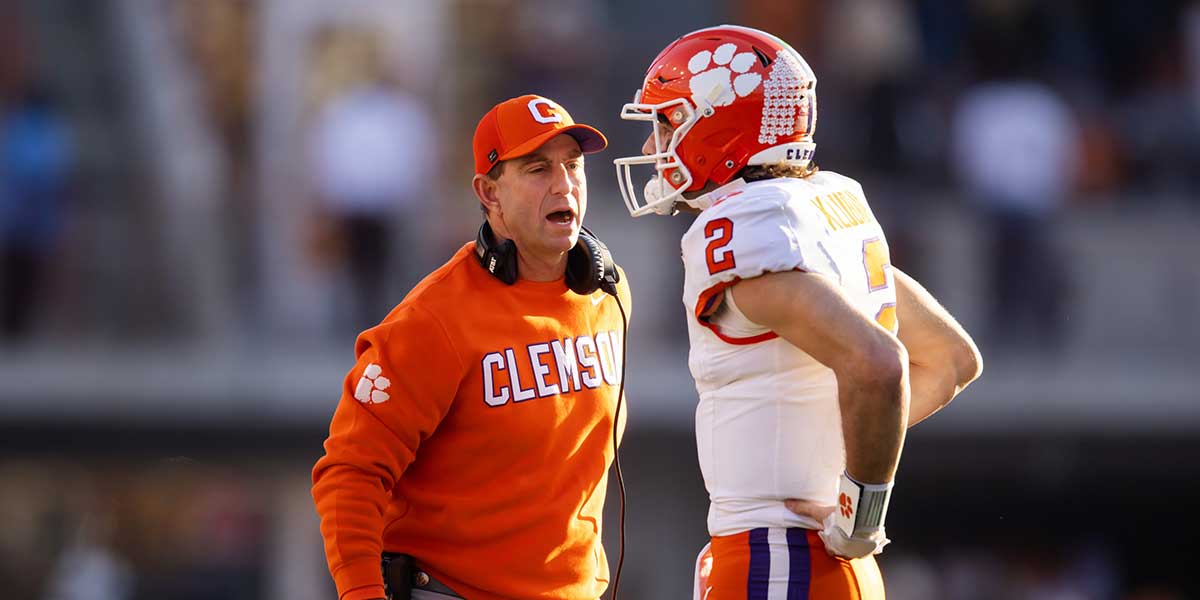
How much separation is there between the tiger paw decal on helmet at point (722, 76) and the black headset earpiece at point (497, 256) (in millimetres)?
706

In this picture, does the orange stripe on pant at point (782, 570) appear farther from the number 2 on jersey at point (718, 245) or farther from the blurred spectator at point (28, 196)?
the blurred spectator at point (28, 196)

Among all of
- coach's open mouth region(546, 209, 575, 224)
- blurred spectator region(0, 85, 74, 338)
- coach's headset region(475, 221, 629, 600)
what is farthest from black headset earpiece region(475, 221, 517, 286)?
blurred spectator region(0, 85, 74, 338)

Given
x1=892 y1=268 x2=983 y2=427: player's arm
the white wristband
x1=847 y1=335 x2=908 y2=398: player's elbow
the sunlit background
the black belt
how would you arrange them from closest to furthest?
1. x1=847 y1=335 x2=908 y2=398: player's elbow
2. the white wristband
3. x1=892 y1=268 x2=983 y2=427: player's arm
4. the black belt
5. the sunlit background

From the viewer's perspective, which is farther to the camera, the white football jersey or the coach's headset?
the coach's headset

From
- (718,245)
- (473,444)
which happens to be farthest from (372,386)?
(718,245)

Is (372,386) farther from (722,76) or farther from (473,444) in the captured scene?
(722,76)

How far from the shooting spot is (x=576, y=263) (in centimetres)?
431

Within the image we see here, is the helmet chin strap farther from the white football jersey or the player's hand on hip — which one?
the player's hand on hip

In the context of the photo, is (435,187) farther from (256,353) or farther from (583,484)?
(583,484)

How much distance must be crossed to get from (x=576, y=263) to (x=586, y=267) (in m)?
0.03

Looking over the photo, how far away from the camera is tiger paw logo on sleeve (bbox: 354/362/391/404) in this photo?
392 centimetres

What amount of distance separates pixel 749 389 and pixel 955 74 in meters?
7.62

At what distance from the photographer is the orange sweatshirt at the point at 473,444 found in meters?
3.91

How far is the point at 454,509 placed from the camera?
405 cm
